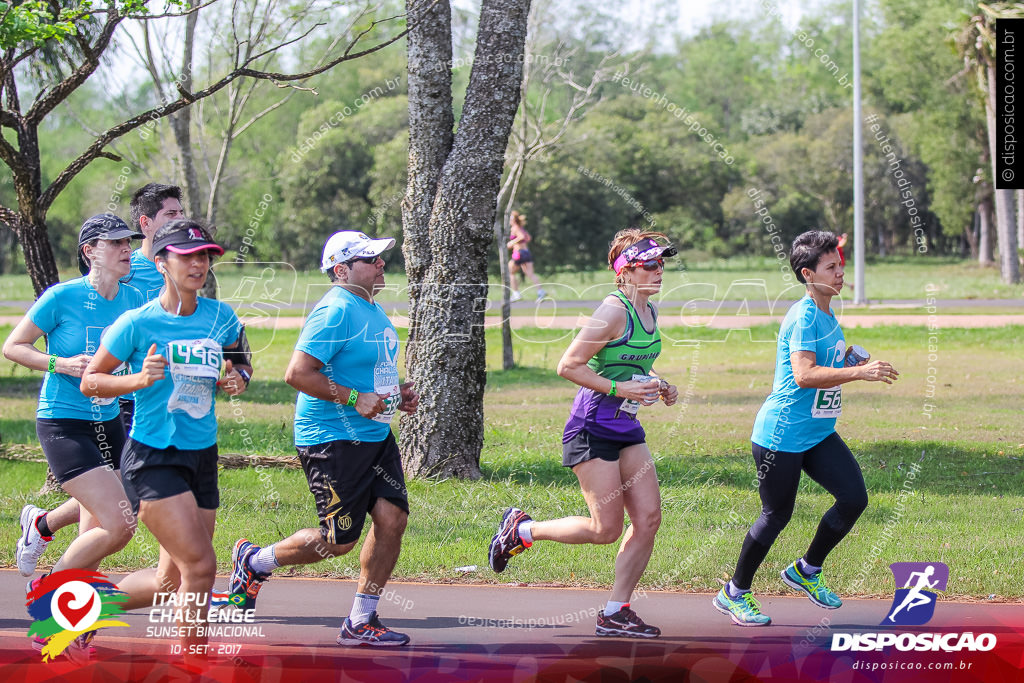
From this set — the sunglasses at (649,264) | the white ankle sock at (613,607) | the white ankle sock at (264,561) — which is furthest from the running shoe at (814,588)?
the white ankle sock at (264,561)

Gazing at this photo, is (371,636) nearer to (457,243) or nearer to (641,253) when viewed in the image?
(641,253)

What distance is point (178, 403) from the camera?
432cm

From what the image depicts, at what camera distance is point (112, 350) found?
4.32 meters

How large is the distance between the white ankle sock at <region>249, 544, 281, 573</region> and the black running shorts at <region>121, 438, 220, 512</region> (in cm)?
69

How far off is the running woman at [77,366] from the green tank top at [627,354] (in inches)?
92.1

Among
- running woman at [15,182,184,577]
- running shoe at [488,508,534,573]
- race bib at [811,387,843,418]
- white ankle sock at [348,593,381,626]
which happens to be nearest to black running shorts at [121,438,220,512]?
white ankle sock at [348,593,381,626]

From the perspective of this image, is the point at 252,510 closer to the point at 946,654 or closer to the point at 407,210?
the point at 407,210

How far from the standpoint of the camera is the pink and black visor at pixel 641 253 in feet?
17.1

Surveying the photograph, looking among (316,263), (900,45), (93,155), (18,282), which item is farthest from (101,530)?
(900,45)

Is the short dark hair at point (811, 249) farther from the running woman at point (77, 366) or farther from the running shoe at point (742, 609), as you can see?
the running woman at point (77, 366)

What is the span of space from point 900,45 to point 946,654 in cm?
4187

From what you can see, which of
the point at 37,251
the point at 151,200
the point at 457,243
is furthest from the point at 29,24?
the point at 457,243

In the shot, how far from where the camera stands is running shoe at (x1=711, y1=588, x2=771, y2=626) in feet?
17.7

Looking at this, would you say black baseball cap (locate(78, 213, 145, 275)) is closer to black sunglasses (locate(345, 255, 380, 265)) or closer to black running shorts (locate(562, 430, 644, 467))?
black sunglasses (locate(345, 255, 380, 265))
